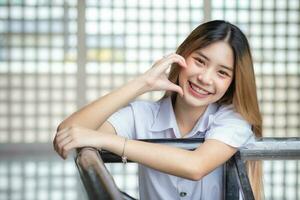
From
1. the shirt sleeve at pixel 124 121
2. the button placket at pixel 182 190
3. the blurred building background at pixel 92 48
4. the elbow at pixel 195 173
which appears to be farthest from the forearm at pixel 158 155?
the blurred building background at pixel 92 48

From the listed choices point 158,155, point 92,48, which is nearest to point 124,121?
point 158,155

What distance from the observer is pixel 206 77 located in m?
1.04

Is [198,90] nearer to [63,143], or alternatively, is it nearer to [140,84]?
[140,84]

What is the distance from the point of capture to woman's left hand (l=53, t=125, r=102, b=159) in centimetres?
82

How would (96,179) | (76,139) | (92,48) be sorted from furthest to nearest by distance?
(92,48) < (76,139) < (96,179)

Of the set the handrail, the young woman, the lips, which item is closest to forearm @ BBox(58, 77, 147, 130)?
the young woman

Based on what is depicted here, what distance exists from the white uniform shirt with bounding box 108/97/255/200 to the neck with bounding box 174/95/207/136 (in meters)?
0.01

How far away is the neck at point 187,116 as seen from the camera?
3.66ft

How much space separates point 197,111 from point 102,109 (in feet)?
0.70

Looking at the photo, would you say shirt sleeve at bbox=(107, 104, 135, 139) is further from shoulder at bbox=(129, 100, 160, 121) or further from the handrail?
the handrail

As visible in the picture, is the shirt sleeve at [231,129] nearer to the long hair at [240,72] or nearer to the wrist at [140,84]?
the long hair at [240,72]

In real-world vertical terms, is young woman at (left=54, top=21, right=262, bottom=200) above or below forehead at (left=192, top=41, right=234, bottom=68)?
below

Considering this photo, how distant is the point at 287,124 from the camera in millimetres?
4520

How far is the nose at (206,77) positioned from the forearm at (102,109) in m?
0.12
